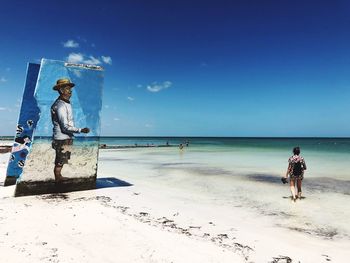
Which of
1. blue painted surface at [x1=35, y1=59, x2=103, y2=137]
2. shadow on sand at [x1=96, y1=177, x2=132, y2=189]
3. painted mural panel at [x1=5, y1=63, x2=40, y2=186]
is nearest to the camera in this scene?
blue painted surface at [x1=35, y1=59, x2=103, y2=137]

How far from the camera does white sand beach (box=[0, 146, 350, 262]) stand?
4.83 m

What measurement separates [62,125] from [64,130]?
0.18 m

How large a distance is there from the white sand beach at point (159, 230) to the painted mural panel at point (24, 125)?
96cm

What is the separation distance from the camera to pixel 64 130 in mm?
9438

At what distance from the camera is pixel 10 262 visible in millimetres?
4344

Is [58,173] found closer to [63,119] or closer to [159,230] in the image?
[63,119]

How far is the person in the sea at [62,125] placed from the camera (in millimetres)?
9273

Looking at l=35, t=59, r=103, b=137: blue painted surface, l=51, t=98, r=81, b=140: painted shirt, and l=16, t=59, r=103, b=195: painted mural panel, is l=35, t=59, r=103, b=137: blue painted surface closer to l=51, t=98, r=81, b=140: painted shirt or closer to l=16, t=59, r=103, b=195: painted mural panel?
l=16, t=59, r=103, b=195: painted mural panel

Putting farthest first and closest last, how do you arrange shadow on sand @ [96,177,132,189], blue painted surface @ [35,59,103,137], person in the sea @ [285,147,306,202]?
1. shadow on sand @ [96,177,132,189]
2. person in the sea @ [285,147,306,202]
3. blue painted surface @ [35,59,103,137]

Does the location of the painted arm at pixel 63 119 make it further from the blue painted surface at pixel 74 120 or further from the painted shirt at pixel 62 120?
the blue painted surface at pixel 74 120

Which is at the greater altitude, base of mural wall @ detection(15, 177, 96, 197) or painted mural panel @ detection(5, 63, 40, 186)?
painted mural panel @ detection(5, 63, 40, 186)

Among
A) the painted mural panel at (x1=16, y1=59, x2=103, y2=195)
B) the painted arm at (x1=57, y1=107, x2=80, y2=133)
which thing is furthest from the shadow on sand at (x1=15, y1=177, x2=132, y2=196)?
the painted arm at (x1=57, y1=107, x2=80, y2=133)

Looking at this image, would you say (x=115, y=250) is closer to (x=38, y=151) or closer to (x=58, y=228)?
(x=58, y=228)

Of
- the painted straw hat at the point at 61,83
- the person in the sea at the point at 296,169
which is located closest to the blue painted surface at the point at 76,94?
the painted straw hat at the point at 61,83
